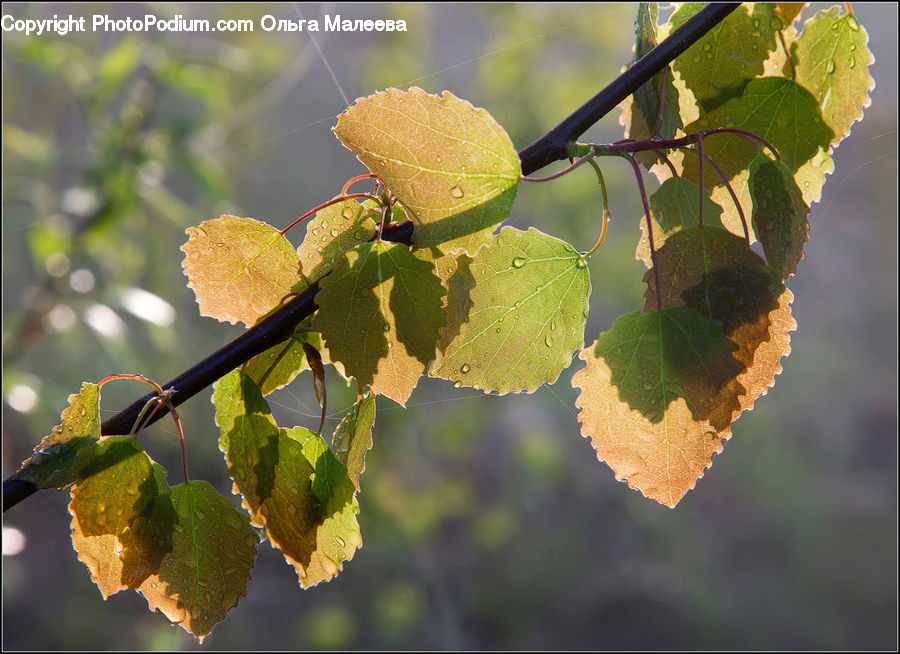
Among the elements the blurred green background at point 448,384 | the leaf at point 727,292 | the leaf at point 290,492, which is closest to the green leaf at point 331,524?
the leaf at point 290,492

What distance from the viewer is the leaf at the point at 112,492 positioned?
0.22 metres

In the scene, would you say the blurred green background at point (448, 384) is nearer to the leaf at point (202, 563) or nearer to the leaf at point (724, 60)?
the leaf at point (202, 563)

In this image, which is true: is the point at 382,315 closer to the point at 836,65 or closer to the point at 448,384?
the point at 836,65

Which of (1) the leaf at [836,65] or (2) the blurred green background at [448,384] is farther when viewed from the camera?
(2) the blurred green background at [448,384]

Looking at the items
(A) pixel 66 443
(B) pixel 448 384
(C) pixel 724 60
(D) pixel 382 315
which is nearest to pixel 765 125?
(C) pixel 724 60

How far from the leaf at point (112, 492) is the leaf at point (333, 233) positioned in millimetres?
77

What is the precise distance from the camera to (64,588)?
1309 millimetres

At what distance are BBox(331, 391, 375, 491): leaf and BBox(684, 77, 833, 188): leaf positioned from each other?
0.13 metres

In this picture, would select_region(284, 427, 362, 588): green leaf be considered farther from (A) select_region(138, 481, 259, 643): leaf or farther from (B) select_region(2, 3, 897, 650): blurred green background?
(B) select_region(2, 3, 897, 650): blurred green background

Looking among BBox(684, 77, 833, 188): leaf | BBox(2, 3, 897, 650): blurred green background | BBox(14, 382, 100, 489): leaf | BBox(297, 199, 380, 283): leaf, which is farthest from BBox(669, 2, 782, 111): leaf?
BBox(2, 3, 897, 650): blurred green background

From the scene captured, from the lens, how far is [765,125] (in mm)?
234

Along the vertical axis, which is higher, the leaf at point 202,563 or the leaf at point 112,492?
the leaf at point 112,492

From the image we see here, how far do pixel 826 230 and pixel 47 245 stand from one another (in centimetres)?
155

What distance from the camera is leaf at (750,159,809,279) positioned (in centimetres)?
21
